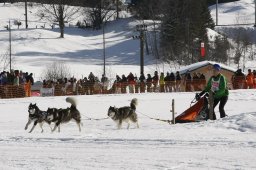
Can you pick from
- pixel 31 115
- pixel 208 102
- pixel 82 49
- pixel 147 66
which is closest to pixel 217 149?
pixel 208 102

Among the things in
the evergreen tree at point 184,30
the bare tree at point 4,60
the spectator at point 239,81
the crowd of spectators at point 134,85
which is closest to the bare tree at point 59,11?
the bare tree at point 4,60

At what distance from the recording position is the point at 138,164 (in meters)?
7.85

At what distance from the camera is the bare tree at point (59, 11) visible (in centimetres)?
6649

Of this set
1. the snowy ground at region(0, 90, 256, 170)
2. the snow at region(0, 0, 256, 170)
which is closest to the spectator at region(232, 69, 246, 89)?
the snow at region(0, 0, 256, 170)

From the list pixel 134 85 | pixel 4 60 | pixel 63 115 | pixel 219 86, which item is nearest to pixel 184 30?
pixel 4 60

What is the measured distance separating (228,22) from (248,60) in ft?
49.0

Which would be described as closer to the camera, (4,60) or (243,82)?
(243,82)

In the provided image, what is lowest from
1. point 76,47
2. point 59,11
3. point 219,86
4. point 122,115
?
point 122,115

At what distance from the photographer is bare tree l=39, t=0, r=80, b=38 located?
218ft

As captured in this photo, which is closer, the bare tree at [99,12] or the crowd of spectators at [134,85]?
the crowd of spectators at [134,85]

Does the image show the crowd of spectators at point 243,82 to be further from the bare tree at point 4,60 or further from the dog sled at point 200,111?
the bare tree at point 4,60

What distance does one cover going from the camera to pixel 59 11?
6662 centimetres

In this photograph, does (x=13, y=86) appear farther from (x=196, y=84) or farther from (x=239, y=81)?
(x=239, y=81)

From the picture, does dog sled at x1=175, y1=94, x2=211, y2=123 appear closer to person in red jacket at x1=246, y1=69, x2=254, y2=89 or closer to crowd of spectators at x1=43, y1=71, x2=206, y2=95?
crowd of spectators at x1=43, y1=71, x2=206, y2=95
